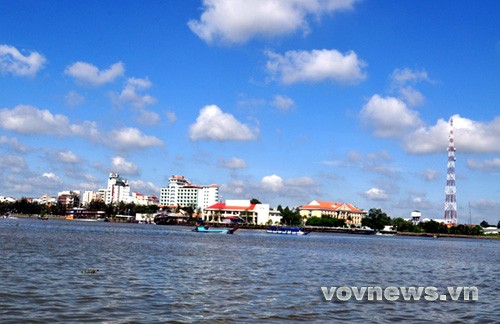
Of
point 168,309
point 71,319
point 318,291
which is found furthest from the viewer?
point 318,291

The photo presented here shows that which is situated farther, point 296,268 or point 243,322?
point 296,268

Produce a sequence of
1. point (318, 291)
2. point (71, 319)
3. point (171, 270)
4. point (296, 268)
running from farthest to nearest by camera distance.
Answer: point (296, 268)
point (171, 270)
point (318, 291)
point (71, 319)

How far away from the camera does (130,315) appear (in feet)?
51.3

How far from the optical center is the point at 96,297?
1834 centimetres

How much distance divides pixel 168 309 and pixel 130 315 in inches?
65.8

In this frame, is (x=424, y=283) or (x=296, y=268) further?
(x=296, y=268)

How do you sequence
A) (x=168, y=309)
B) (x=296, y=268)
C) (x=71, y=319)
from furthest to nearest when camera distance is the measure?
(x=296, y=268)
(x=168, y=309)
(x=71, y=319)

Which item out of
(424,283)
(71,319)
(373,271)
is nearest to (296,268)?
(373,271)

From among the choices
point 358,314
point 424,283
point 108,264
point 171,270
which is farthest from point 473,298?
point 108,264

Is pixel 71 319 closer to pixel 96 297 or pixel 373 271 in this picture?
pixel 96 297

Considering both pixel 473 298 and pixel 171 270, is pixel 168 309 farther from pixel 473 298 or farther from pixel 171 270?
pixel 473 298

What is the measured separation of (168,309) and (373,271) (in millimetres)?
21148

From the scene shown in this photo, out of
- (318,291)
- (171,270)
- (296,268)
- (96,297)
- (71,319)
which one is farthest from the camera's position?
(296,268)

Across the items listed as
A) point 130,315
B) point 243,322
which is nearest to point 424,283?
point 243,322
